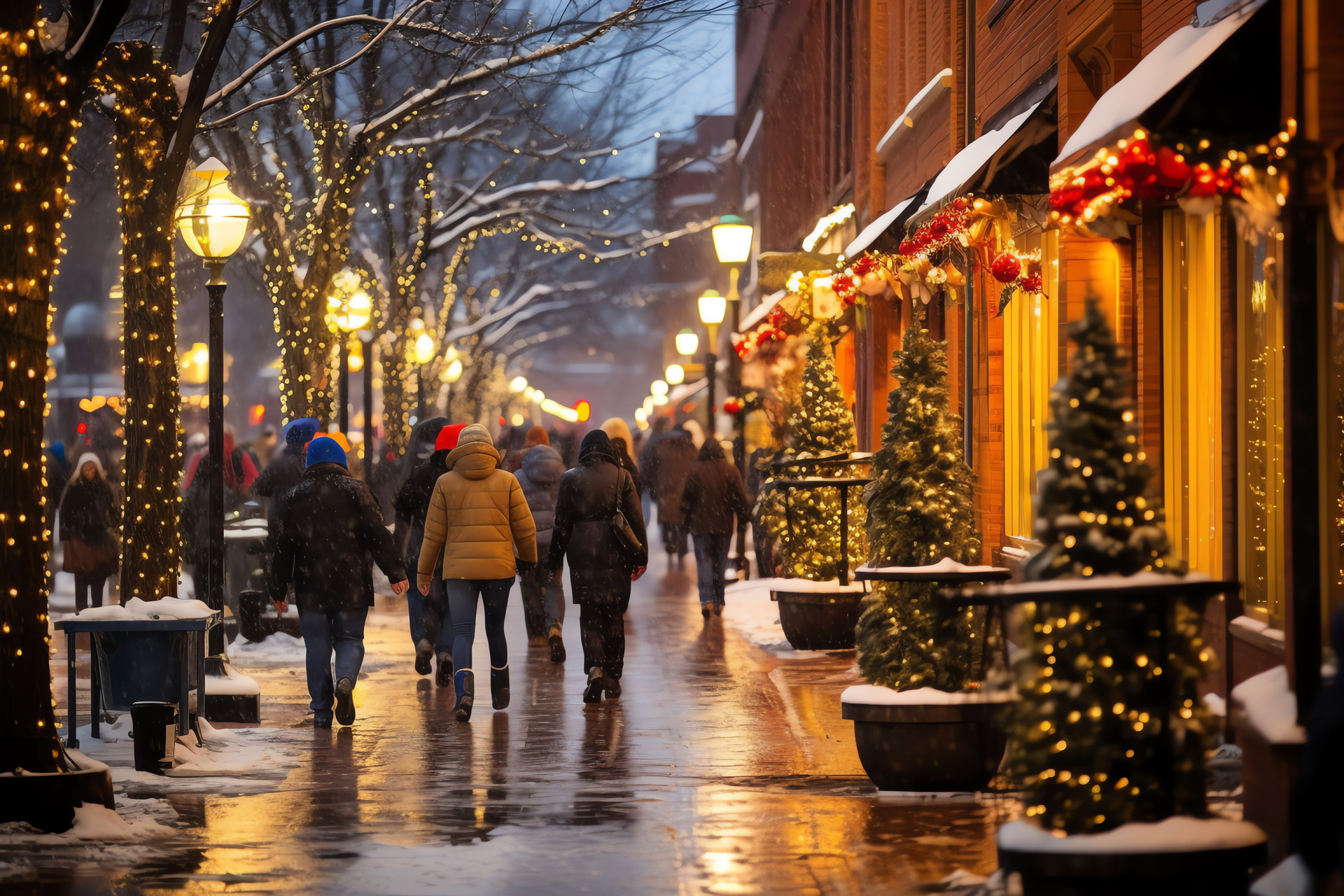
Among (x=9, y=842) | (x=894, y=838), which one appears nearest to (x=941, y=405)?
(x=894, y=838)

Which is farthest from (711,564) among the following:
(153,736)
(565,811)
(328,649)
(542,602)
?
(565,811)

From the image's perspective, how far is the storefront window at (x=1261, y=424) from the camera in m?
8.43

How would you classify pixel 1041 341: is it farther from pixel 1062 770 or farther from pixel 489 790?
pixel 1062 770

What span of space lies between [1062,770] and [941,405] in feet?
13.0

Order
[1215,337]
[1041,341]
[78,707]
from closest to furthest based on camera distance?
[1215,337]
[78,707]
[1041,341]

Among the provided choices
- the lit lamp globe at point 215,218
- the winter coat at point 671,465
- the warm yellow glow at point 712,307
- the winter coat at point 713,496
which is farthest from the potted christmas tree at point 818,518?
the warm yellow glow at point 712,307

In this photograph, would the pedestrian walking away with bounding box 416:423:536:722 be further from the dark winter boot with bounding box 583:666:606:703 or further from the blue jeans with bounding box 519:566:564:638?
the blue jeans with bounding box 519:566:564:638

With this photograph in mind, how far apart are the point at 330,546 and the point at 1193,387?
5.43 m

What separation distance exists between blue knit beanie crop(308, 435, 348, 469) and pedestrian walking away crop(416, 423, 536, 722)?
703 mm

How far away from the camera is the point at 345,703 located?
11.1 metres

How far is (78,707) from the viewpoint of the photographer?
12031mm

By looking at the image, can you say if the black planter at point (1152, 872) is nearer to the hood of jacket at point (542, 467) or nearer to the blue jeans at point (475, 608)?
the blue jeans at point (475, 608)

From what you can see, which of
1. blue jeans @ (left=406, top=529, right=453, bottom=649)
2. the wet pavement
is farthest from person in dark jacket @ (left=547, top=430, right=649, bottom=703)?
blue jeans @ (left=406, top=529, right=453, bottom=649)

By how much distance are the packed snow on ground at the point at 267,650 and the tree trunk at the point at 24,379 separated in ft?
22.6
